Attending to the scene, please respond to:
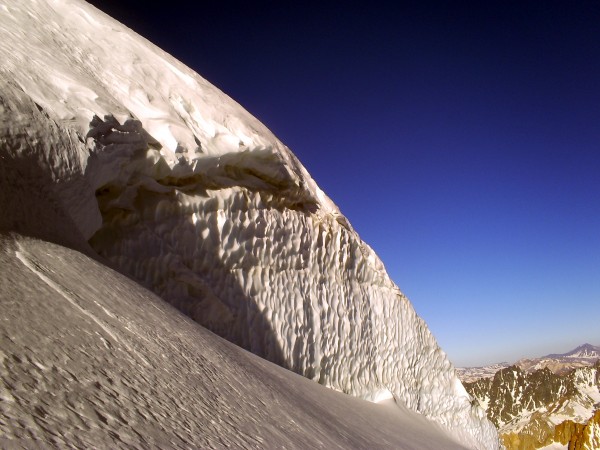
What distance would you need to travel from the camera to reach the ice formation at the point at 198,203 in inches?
138

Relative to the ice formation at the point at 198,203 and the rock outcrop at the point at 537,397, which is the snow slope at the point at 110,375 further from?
the rock outcrop at the point at 537,397

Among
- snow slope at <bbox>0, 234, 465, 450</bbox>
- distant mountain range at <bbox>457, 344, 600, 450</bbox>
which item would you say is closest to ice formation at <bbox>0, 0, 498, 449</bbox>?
snow slope at <bbox>0, 234, 465, 450</bbox>

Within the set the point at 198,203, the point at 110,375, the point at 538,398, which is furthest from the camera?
the point at 538,398

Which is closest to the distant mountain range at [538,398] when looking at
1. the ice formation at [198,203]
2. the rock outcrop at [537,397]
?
the rock outcrop at [537,397]

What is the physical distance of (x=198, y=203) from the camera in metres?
5.60

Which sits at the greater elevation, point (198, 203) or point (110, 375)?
point (198, 203)

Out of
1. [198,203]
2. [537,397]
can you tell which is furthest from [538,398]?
[198,203]

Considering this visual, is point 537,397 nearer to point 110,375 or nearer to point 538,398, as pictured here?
point 538,398

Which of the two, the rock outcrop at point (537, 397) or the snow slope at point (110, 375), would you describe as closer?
the snow slope at point (110, 375)

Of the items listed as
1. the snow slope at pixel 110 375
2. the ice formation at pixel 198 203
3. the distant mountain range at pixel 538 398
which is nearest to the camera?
the snow slope at pixel 110 375

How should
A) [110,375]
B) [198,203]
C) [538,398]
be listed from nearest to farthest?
[110,375], [198,203], [538,398]

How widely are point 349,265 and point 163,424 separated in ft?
21.4

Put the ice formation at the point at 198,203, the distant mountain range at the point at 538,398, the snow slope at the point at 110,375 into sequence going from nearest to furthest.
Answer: the snow slope at the point at 110,375
the ice formation at the point at 198,203
the distant mountain range at the point at 538,398

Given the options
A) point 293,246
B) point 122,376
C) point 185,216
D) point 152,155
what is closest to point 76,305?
point 122,376
